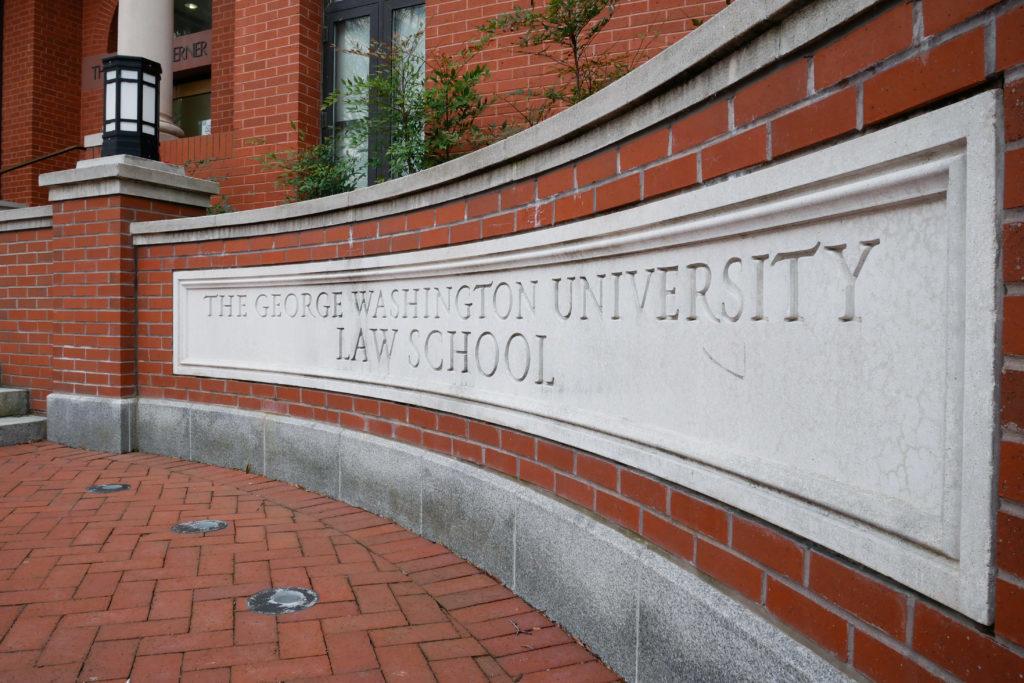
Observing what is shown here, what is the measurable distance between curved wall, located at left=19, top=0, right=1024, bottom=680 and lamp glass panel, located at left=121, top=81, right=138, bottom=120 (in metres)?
3.64

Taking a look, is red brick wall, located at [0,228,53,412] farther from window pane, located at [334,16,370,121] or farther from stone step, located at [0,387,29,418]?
window pane, located at [334,16,370,121]

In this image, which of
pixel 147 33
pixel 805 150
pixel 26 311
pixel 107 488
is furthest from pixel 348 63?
pixel 805 150

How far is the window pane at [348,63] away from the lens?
7.67 m

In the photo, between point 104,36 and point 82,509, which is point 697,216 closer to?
point 82,509

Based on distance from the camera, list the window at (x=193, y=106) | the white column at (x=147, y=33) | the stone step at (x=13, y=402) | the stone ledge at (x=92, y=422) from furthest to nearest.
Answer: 1. the window at (x=193, y=106)
2. the white column at (x=147, y=33)
3. the stone step at (x=13, y=402)
4. the stone ledge at (x=92, y=422)

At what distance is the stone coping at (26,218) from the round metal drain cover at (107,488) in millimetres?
2570

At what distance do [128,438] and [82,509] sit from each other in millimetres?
1544

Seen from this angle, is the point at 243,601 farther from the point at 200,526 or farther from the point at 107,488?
the point at 107,488

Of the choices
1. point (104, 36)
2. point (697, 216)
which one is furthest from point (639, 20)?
point (104, 36)

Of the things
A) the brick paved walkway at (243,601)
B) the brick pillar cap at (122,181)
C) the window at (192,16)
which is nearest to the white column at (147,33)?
the window at (192,16)

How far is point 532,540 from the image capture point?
2764mm

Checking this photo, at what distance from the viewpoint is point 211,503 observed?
13.5 feet

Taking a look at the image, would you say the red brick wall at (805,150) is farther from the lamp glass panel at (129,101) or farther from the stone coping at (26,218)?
the stone coping at (26,218)

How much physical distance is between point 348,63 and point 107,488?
4903 millimetres
